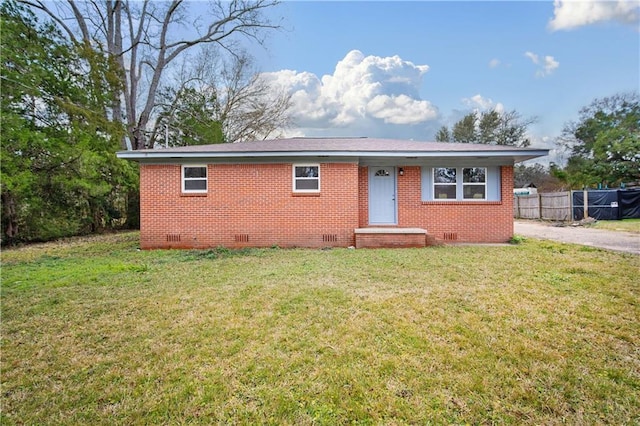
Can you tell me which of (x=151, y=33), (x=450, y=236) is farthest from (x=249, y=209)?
(x=151, y=33)

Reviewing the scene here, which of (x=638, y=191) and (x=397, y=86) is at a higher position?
(x=397, y=86)

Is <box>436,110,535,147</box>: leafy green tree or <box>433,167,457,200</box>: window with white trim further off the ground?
<box>436,110,535,147</box>: leafy green tree

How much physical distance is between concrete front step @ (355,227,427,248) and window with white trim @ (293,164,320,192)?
1.88 meters

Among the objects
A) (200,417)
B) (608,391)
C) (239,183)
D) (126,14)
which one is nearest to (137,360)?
(200,417)

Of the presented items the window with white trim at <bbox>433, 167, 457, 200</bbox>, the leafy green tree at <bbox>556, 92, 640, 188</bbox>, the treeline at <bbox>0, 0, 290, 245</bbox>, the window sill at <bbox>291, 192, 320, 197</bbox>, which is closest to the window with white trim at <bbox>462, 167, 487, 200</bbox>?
the window with white trim at <bbox>433, 167, 457, 200</bbox>

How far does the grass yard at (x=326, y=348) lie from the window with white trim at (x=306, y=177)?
159 inches

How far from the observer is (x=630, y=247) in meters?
7.85

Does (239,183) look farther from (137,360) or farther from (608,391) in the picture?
(608,391)

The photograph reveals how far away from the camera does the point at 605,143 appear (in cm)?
2344

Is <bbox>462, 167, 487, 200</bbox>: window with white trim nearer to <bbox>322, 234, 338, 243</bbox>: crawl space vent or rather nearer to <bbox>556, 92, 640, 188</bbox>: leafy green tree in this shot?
<bbox>322, 234, 338, 243</bbox>: crawl space vent

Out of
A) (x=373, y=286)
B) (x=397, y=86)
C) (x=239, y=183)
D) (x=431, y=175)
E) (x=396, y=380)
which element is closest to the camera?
(x=396, y=380)

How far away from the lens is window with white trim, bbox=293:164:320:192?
900 cm

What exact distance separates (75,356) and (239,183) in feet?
21.6

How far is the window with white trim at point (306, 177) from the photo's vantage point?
9.00 meters
